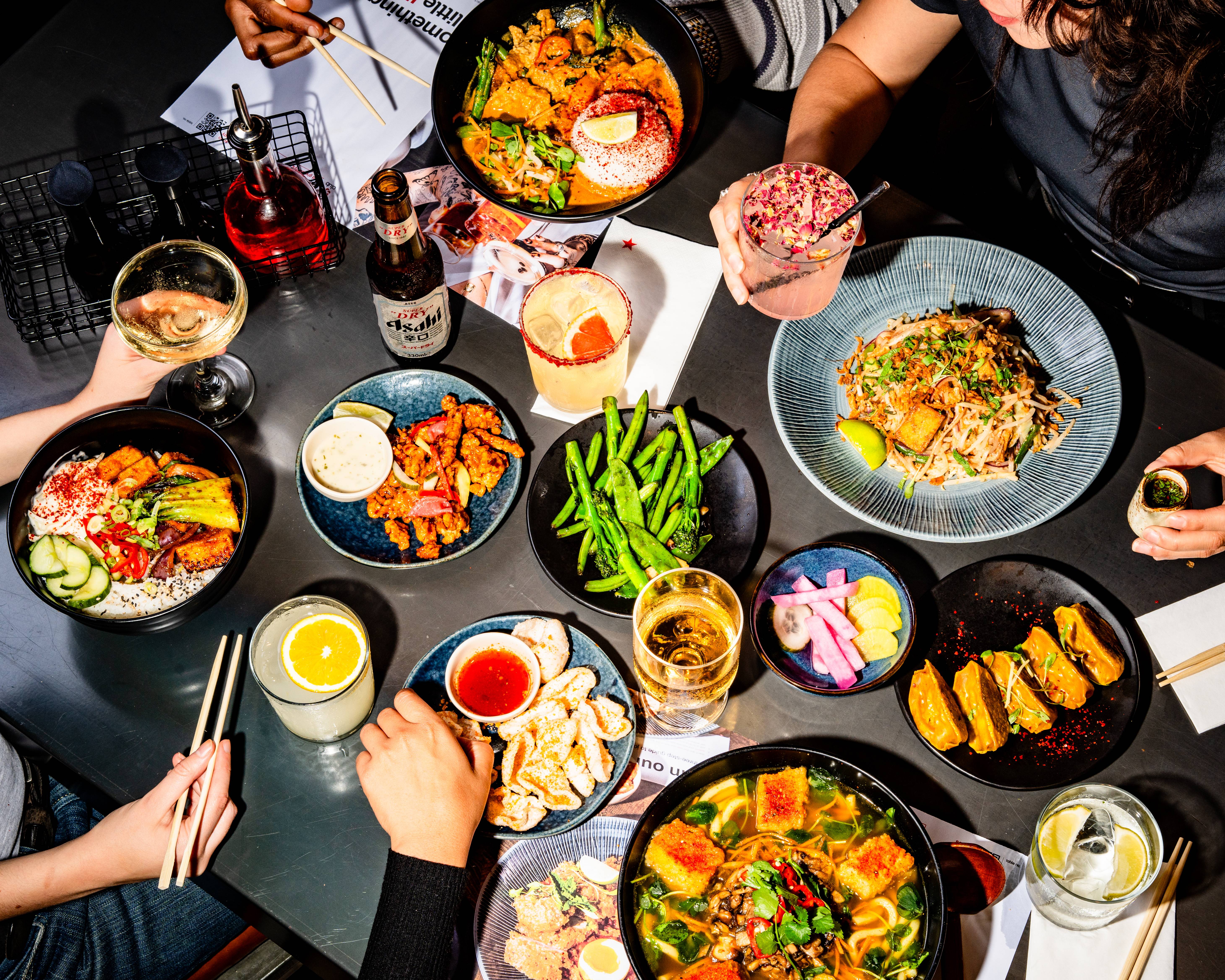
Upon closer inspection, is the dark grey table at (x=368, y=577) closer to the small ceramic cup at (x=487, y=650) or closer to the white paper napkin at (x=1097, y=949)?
the white paper napkin at (x=1097, y=949)

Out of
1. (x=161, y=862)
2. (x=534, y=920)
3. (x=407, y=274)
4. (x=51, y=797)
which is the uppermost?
(x=407, y=274)

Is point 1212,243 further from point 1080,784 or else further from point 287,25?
point 287,25

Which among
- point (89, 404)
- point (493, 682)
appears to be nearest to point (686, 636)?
point (493, 682)

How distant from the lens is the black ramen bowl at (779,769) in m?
1.69

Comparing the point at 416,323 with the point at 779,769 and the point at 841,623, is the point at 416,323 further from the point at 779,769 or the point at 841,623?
the point at 779,769

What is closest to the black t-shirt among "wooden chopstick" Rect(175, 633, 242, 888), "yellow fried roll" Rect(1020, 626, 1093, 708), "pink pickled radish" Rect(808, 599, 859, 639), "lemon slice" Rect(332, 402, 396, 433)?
"yellow fried roll" Rect(1020, 626, 1093, 708)

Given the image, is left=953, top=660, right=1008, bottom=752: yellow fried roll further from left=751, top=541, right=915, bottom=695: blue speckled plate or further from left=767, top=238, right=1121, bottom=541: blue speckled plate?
left=767, top=238, right=1121, bottom=541: blue speckled plate

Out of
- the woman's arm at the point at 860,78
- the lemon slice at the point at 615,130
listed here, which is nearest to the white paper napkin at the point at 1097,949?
the woman's arm at the point at 860,78

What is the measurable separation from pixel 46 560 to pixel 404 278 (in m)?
0.99

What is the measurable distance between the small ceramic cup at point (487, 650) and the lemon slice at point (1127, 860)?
4.02 feet

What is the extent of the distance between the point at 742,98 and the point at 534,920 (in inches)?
85.2

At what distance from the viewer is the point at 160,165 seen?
6.83ft

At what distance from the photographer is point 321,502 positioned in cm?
213

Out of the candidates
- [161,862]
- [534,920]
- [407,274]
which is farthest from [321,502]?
[534,920]
